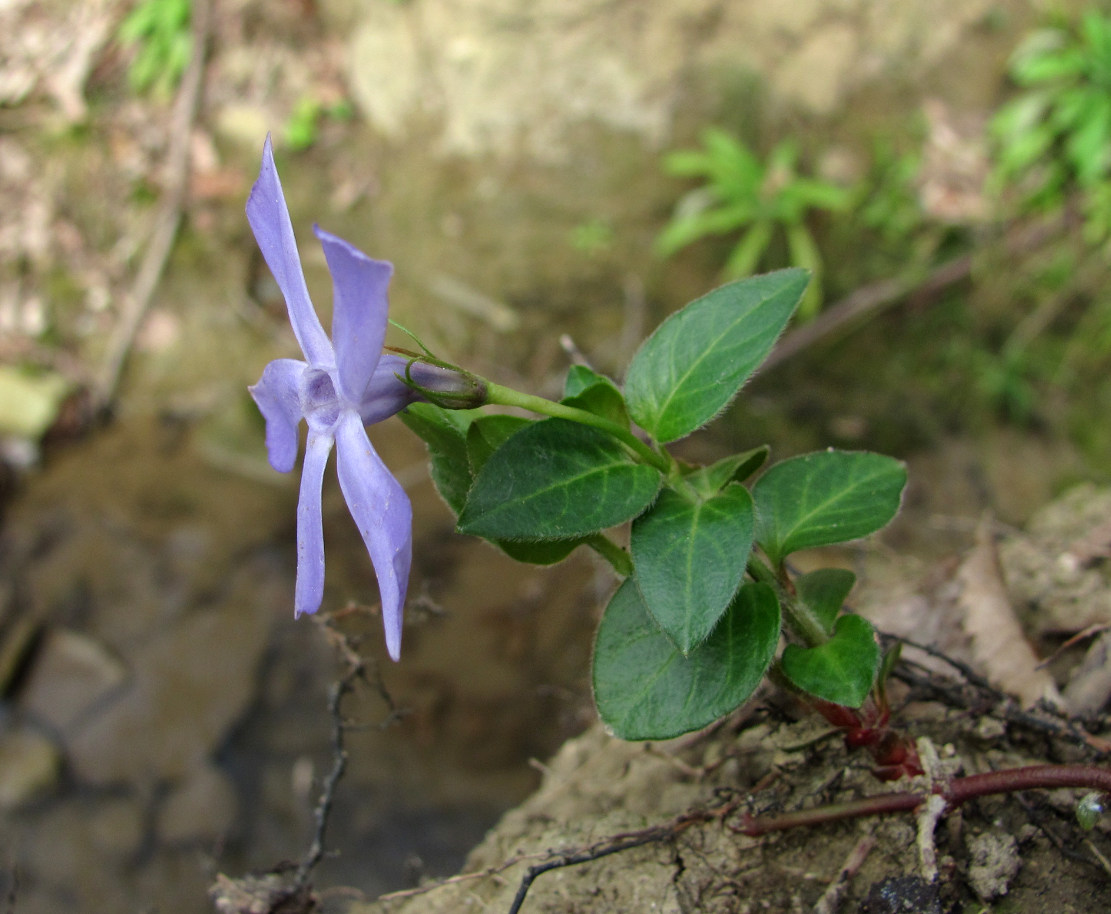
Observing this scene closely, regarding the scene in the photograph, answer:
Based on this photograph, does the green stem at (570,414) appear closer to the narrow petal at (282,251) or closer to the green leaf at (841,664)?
the narrow petal at (282,251)

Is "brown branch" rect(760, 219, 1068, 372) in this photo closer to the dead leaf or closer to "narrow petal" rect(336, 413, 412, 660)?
the dead leaf

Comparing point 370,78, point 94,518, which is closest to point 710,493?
point 94,518

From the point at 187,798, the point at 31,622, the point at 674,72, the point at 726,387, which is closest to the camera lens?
the point at 726,387

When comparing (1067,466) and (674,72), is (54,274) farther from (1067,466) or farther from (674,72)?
(1067,466)

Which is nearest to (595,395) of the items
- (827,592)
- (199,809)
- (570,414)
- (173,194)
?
(570,414)

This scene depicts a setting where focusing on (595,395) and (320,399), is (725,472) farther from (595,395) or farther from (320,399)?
(320,399)

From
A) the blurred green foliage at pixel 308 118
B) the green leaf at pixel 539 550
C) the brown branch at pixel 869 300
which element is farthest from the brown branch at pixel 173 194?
the green leaf at pixel 539 550
